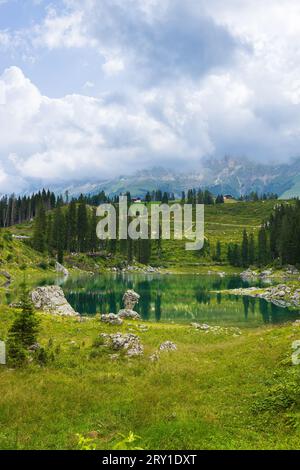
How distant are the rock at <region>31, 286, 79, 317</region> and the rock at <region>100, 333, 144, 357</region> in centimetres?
2117

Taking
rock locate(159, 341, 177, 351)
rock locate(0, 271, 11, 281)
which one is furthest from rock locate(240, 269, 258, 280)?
rock locate(159, 341, 177, 351)

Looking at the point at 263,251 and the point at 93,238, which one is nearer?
the point at 263,251

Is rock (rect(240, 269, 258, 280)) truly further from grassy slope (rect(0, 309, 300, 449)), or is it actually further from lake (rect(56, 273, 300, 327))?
grassy slope (rect(0, 309, 300, 449))

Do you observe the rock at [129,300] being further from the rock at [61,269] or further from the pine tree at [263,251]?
the pine tree at [263,251]

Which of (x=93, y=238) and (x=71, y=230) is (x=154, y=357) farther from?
(x=93, y=238)

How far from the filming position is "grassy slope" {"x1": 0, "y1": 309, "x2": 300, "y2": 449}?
16.5m

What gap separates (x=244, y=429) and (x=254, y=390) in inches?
209

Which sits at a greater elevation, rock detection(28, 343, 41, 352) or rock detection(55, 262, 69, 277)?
rock detection(28, 343, 41, 352)

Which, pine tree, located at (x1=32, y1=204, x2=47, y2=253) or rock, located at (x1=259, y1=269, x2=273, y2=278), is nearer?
pine tree, located at (x1=32, y1=204, x2=47, y2=253)

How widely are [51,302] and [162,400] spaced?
41387 millimetres

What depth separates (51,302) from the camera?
59.3 m

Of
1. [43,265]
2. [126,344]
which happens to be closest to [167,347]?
[126,344]

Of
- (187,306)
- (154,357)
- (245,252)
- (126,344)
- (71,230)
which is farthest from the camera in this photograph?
(245,252)

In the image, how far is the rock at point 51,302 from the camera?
187ft
